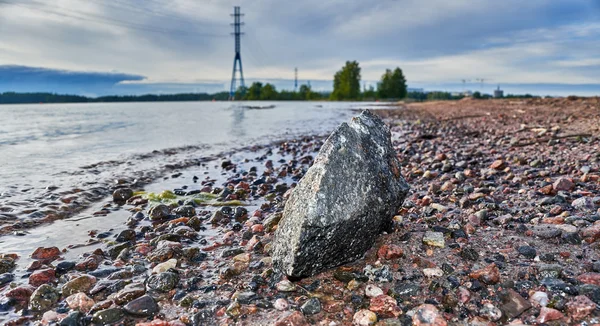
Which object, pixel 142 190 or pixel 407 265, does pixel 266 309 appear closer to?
pixel 407 265

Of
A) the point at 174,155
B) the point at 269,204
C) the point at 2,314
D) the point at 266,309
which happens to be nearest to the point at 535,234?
the point at 266,309

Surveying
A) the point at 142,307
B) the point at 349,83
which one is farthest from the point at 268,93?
the point at 142,307

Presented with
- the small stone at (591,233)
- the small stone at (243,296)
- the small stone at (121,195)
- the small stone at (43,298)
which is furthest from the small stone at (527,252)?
the small stone at (121,195)

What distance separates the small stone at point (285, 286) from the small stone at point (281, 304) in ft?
0.51

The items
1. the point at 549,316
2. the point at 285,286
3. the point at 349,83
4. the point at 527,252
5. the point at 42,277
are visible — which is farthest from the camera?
the point at 349,83

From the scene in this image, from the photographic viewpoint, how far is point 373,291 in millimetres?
2906

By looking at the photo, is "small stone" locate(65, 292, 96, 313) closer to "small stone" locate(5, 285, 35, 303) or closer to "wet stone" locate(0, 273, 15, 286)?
"small stone" locate(5, 285, 35, 303)

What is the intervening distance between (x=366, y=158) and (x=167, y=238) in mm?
2694

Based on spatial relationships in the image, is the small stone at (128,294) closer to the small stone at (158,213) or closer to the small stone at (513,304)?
the small stone at (158,213)

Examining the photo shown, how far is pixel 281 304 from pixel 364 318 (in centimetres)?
67

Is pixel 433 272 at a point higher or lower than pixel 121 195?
higher

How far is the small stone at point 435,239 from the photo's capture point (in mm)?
3639

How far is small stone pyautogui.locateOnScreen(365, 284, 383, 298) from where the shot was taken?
288cm

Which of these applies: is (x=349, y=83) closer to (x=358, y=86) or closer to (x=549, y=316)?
(x=358, y=86)
